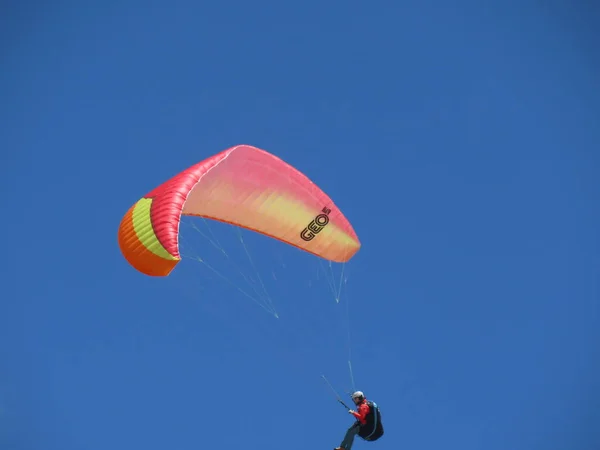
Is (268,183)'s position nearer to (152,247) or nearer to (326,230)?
(326,230)

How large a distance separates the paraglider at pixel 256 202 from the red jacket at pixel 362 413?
4.42 m

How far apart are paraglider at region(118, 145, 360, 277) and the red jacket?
442cm

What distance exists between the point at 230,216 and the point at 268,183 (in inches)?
45.3

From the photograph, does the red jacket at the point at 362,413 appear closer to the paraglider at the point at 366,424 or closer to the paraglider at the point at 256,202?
the paraglider at the point at 366,424

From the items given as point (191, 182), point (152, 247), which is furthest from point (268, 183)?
point (152, 247)

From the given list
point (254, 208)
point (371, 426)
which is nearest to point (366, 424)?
point (371, 426)

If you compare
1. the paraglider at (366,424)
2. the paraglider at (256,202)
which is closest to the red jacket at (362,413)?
the paraglider at (366,424)

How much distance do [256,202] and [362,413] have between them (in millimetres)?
5454

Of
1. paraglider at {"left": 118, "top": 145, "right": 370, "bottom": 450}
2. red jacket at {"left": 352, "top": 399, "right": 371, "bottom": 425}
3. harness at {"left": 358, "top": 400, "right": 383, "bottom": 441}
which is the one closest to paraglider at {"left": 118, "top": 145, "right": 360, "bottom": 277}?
paraglider at {"left": 118, "top": 145, "right": 370, "bottom": 450}

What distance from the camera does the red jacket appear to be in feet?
55.5

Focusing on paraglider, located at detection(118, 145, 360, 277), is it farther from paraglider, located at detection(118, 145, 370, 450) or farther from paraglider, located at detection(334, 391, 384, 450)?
paraglider, located at detection(334, 391, 384, 450)

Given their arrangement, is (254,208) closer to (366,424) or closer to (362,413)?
(362,413)

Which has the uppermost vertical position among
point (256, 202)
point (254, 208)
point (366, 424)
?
point (256, 202)

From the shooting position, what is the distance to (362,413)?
16.9 meters
